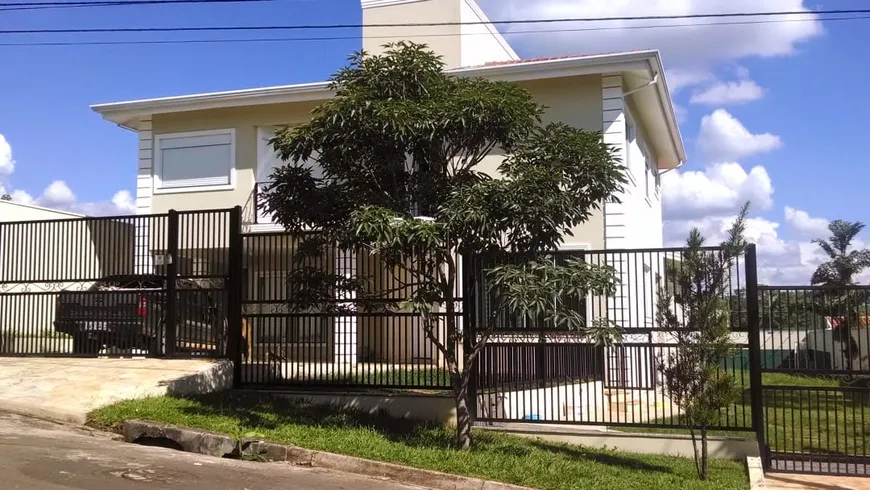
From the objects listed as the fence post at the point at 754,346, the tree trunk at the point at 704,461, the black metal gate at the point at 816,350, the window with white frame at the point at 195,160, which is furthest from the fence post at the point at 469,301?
the window with white frame at the point at 195,160

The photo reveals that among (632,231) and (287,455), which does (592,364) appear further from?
(632,231)

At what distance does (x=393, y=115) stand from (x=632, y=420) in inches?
189

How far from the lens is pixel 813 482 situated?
8.28m

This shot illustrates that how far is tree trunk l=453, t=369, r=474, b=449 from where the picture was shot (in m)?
8.59

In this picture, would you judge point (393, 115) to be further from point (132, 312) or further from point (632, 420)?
point (132, 312)

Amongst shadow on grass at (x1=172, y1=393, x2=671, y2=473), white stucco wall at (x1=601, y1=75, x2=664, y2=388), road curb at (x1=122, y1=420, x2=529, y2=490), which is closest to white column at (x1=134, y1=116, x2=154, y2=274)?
shadow on grass at (x1=172, y1=393, x2=671, y2=473)

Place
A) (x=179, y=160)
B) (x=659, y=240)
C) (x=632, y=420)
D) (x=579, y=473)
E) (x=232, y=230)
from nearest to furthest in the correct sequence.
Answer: (x=579, y=473), (x=632, y=420), (x=232, y=230), (x=179, y=160), (x=659, y=240)

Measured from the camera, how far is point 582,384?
958cm

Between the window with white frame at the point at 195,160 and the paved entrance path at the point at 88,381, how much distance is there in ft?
21.8

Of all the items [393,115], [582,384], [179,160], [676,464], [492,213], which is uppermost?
[179,160]

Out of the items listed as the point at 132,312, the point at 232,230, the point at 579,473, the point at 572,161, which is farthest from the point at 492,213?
the point at 132,312

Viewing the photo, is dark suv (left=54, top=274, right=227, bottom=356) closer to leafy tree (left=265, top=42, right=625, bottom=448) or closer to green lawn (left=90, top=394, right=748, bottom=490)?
green lawn (left=90, top=394, right=748, bottom=490)

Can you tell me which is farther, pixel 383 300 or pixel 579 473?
pixel 383 300

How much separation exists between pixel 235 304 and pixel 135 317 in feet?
6.28
